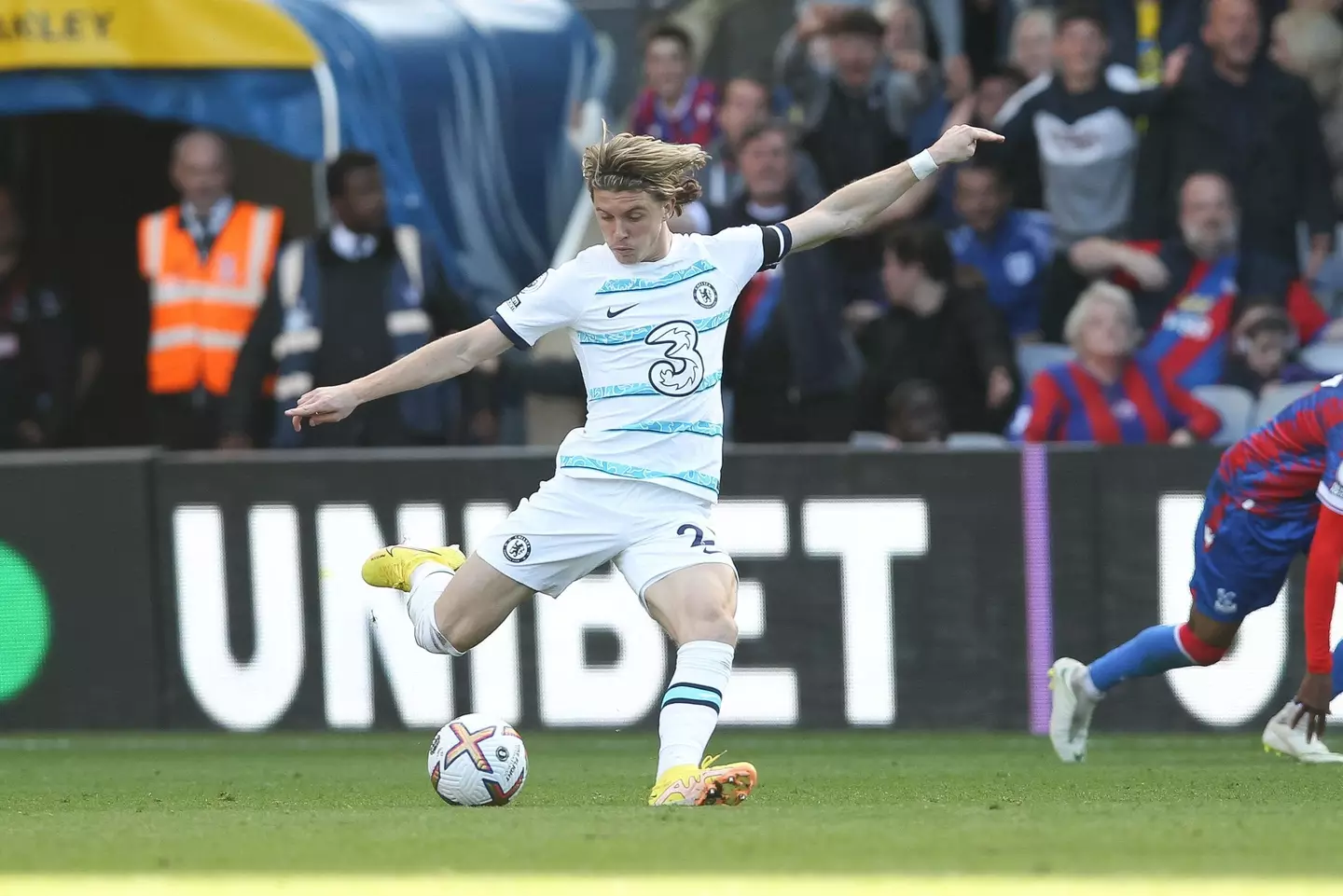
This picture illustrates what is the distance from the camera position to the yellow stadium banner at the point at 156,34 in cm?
1139

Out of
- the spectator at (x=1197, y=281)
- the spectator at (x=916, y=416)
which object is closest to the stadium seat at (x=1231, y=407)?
the spectator at (x=1197, y=281)

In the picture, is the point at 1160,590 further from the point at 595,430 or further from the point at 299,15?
the point at 299,15

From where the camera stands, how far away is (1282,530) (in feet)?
25.5

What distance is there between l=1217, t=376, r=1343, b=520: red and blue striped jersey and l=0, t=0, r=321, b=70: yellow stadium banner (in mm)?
5463

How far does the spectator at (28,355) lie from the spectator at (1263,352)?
6.27 m

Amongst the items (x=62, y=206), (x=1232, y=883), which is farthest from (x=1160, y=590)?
(x=62, y=206)

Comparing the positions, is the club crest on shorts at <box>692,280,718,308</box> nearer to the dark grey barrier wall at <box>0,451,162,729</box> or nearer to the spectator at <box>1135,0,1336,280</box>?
the dark grey barrier wall at <box>0,451,162,729</box>

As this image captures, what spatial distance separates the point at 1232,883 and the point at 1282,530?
3193 mm

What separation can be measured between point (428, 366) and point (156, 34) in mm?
5411

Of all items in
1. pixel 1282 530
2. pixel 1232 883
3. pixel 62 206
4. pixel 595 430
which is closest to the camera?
pixel 1232 883

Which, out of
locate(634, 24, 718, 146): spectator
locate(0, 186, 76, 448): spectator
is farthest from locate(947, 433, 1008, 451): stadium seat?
locate(0, 186, 76, 448): spectator

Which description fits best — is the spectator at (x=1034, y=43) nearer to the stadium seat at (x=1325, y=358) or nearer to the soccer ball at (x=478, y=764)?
the stadium seat at (x=1325, y=358)

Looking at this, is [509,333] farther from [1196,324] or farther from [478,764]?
[1196,324]

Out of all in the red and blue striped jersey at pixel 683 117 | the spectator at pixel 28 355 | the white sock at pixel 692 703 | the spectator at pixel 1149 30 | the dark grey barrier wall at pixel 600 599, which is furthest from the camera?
the spectator at pixel 28 355
